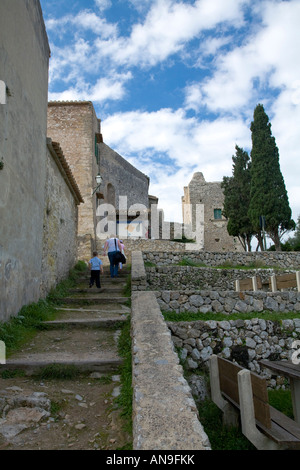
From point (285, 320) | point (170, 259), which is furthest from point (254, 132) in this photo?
point (285, 320)

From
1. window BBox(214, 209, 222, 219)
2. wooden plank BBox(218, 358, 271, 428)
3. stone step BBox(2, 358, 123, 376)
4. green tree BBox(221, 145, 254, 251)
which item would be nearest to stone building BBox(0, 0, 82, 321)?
stone step BBox(2, 358, 123, 376)

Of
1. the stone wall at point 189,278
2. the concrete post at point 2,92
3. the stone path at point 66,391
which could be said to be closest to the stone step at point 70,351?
Answer: the stone path at point 66,391

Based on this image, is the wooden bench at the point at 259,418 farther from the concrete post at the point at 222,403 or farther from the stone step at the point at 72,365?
the stone step at the point at 72,365

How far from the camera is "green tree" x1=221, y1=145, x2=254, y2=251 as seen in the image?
84.4 feet

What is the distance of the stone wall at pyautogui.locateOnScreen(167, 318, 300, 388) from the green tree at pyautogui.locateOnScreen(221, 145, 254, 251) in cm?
2027

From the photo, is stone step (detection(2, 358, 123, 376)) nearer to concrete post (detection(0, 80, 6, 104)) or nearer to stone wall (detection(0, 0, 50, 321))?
stone wall (detection(0, 0, 50, 321))

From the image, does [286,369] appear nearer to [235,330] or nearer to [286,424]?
[286,424]

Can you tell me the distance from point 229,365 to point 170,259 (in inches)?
400

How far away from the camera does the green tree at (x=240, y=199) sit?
2572cm

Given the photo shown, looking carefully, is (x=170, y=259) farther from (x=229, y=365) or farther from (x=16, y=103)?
(x=229, y=365)

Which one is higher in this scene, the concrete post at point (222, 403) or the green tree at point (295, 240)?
the green tree at point (295, 240)

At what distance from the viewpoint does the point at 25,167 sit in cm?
624

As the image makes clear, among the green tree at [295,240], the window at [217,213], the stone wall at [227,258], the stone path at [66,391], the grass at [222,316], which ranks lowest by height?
the stone path at [66,391]

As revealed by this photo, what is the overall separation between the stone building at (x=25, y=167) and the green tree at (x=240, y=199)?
62.4ft
